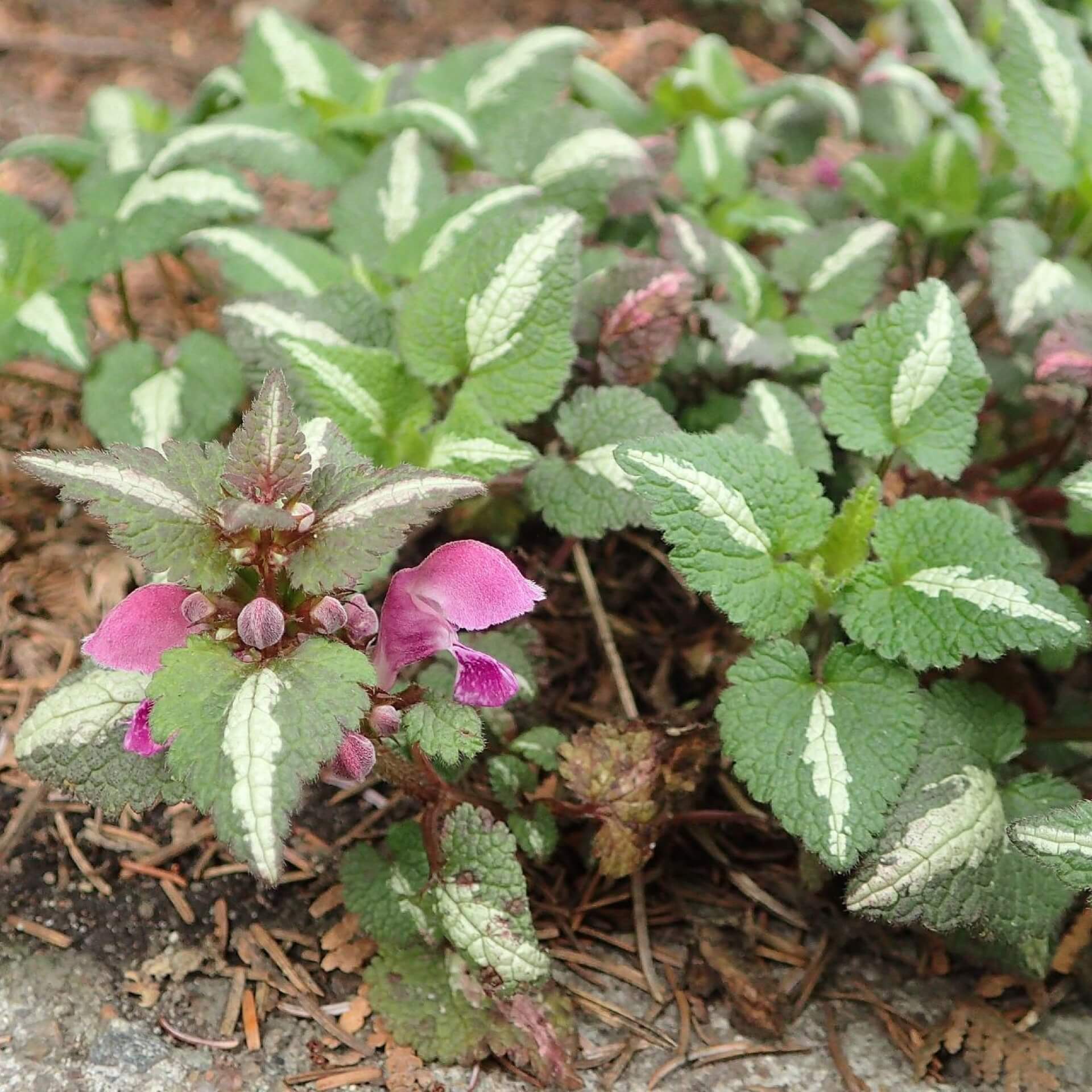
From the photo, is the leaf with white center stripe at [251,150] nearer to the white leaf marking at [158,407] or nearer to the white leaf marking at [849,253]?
the white leaf marking at [158,407]

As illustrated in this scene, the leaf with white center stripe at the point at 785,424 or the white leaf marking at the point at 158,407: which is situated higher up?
the leaf with white center stripe at the point at 785,424

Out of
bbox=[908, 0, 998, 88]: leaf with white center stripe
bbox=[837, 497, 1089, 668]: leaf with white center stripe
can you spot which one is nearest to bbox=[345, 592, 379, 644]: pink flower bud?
bbox=[837, 497, 1089, 668]: leaf with white center stripe

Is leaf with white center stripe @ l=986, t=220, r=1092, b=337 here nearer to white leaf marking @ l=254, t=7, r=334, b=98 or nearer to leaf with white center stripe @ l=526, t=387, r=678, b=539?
leaf with white center stripe @ l=526, t=387, r=678, b=539

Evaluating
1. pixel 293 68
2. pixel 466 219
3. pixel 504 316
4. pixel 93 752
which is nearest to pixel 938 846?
pixel 504 316

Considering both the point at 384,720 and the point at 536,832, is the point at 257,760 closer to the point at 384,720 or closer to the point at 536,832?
the point at 384,720

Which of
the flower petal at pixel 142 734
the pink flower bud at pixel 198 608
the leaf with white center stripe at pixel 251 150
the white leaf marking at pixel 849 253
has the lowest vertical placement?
the flower petal at pixel 142 734

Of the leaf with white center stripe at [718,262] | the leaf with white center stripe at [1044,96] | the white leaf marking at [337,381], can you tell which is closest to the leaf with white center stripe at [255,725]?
the white leaf marking at [337,381]
